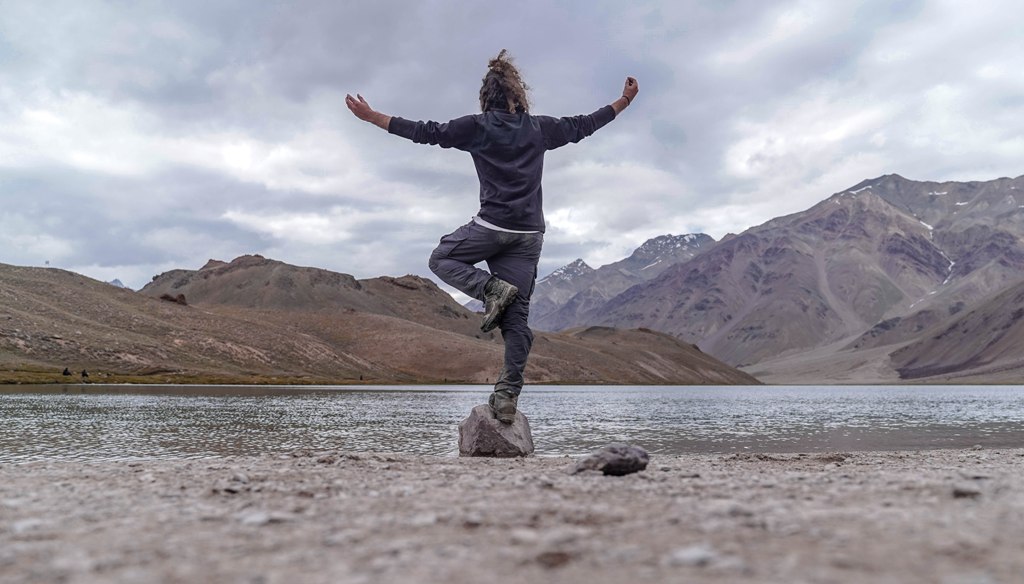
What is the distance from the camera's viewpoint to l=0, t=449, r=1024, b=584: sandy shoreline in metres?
3.62

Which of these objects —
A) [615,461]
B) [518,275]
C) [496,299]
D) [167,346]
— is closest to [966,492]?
[615,461]

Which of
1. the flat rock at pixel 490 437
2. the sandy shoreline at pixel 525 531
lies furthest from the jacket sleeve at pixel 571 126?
the sandy shoreline at pixel 525 531

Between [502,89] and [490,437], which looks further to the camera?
[490,437]

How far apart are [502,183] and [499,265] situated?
55.5 inches

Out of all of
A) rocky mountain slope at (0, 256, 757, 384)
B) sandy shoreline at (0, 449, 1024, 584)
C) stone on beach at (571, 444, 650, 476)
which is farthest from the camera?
rocky mountain slope at (0, 256, 757, 384)

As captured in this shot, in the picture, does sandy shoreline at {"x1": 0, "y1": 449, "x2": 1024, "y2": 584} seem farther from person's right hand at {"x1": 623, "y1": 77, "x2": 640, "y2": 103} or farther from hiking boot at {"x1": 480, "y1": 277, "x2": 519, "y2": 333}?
person's right hand at {"x1": 623, "y1": 77, "x2": 640, "y2": 103}

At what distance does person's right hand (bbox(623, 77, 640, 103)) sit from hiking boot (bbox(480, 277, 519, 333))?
406cm

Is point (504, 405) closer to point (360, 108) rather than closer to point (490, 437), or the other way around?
point (490, 437)

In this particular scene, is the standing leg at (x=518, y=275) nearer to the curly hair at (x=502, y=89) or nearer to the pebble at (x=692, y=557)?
the curly hair at (x=502, y=89)

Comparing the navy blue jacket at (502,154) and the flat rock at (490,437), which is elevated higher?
the navy blue jacket at (502,154)

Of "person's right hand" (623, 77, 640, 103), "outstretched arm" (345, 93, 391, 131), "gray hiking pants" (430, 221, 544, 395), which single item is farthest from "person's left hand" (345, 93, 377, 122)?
"person's right hand" (623, 77, 640, 103)

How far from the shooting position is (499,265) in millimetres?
11805

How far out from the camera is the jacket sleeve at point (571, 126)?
1171cm

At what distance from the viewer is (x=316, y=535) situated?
15.2 feet
